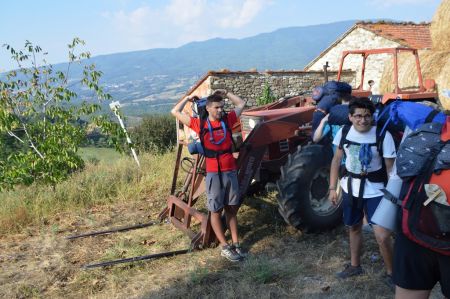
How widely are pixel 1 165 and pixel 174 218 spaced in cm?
337

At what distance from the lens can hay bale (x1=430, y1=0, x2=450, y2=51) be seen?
11.6 m

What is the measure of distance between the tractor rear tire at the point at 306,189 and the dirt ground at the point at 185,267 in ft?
0.85

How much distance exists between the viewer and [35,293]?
4.31m

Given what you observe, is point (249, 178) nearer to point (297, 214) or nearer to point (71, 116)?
point (297, 214)

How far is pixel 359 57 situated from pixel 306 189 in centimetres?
1479

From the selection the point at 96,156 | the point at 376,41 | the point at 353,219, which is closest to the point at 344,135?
the point at 353,219

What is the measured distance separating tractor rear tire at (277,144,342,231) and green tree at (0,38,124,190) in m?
3.99

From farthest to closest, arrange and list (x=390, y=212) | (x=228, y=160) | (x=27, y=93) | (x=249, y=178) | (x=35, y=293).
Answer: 1. (x=27, y=93)
2. (x=249, y=178)
3. (x=228, y=160)
4. (x=35, y=293)
5. (x=390, y=212)

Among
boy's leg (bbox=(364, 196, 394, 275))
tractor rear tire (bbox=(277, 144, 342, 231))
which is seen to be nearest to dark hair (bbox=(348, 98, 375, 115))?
boy's leg (bbox=(364, 196, 394, 275))

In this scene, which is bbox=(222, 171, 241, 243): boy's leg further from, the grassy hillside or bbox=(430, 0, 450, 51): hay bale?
bbox=(430, 0, 450, 51): hay bale

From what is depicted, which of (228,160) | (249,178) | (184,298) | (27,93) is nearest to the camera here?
(184,298)

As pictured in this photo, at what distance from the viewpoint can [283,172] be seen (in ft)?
16.1

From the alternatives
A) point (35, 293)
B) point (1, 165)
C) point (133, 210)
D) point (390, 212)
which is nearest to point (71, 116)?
point (1, 165)

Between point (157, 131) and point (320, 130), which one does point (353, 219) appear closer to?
point (320, 130)
